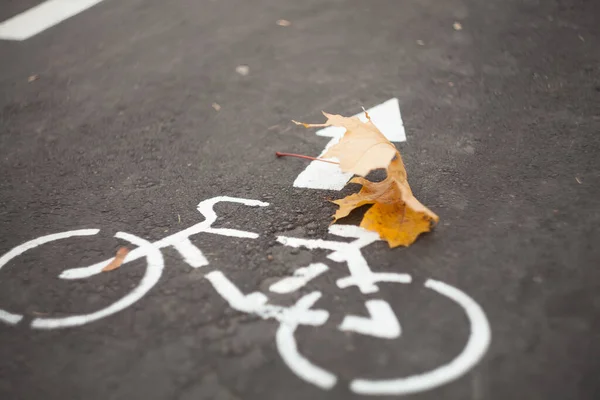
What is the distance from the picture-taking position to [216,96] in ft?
13.6

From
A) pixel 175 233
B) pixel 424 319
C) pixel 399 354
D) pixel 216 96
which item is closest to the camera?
pixel 399 354

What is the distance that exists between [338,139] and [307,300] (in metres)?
1.44

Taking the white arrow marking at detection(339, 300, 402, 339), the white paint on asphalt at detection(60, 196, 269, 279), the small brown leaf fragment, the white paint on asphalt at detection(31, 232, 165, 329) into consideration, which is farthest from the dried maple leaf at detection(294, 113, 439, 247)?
the small brown leaf fragment

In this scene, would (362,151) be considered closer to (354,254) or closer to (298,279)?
(354,254)

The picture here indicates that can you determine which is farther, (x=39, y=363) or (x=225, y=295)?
(x=225, y=295)

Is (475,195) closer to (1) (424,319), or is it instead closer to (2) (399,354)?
(1) (424,319)

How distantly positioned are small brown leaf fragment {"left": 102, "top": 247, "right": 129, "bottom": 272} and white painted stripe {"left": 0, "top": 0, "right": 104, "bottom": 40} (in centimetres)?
312

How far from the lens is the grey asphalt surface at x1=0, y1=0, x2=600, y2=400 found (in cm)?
223

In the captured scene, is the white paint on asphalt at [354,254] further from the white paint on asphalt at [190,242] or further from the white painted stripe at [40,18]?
the white painted stripe at [40,18]

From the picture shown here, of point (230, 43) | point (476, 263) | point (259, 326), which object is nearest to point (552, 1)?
point (230, 43)

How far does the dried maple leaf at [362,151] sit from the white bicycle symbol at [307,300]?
12.6 inches

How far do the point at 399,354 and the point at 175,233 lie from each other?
1.29m

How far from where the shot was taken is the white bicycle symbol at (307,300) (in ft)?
6.99

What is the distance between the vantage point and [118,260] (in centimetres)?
277
